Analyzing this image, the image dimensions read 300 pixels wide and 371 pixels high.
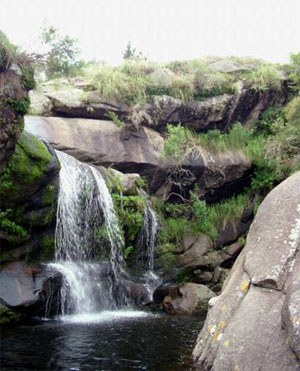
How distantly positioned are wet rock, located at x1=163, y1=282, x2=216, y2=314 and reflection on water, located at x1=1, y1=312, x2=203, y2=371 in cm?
178

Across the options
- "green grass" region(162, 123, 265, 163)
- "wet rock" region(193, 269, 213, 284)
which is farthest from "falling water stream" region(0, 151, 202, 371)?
"green grass" region(162, 123, 265, 163)

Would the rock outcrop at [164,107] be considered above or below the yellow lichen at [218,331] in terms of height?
above

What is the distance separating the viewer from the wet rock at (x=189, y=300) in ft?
38.7

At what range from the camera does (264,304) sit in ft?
18.3

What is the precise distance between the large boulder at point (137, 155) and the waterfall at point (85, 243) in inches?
59.0

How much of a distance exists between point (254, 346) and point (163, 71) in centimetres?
1464

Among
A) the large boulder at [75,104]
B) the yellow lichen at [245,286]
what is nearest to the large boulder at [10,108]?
the large boulder at [75,104]

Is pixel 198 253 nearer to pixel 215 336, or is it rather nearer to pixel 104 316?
pixel 104 316

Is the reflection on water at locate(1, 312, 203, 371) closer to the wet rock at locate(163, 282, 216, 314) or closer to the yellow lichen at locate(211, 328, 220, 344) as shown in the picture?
the yellow lichen at locate(211, 328, 220, 344)

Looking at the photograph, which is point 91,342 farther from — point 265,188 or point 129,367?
point 265,188

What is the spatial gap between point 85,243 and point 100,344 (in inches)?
207

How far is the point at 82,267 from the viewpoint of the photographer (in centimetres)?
1158

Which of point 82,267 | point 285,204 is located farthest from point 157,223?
point 285,204

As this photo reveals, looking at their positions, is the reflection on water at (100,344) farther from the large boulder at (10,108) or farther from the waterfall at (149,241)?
the large boulder at (10,108)
